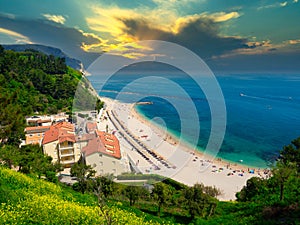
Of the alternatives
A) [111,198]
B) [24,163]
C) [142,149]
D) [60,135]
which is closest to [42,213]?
[24,163]

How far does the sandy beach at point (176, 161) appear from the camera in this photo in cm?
2042

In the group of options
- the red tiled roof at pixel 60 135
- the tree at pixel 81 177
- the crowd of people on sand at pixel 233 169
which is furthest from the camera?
the crowd of people on sand at pixel 233 169

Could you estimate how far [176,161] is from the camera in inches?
999

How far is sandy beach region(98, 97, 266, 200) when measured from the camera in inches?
804

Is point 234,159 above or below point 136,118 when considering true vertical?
below

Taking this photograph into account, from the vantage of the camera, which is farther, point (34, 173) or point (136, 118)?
point (136, 118)

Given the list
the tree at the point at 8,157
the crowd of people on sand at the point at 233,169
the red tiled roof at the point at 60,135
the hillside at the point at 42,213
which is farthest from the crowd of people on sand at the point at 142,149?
the hillside at the point at 42,213

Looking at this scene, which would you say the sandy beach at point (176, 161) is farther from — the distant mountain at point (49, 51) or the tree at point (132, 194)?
the distant mountain at point (49, 51)

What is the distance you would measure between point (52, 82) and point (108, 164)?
24.8 metres

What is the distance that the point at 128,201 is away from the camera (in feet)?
38.5

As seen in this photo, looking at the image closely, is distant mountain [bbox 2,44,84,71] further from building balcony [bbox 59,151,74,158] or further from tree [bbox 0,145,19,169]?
tree [bbox 0,145,19,169]

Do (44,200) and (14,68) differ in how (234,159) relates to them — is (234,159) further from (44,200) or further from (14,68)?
(14,68)

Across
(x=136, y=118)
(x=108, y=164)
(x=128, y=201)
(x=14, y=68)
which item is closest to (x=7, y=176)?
(x=128, y=201)

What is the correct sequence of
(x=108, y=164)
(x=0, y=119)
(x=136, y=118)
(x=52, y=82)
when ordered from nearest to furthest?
(x=0, y=119)
(x=108, y=164)
(x=52, y=82)
(x=136, y=118)
